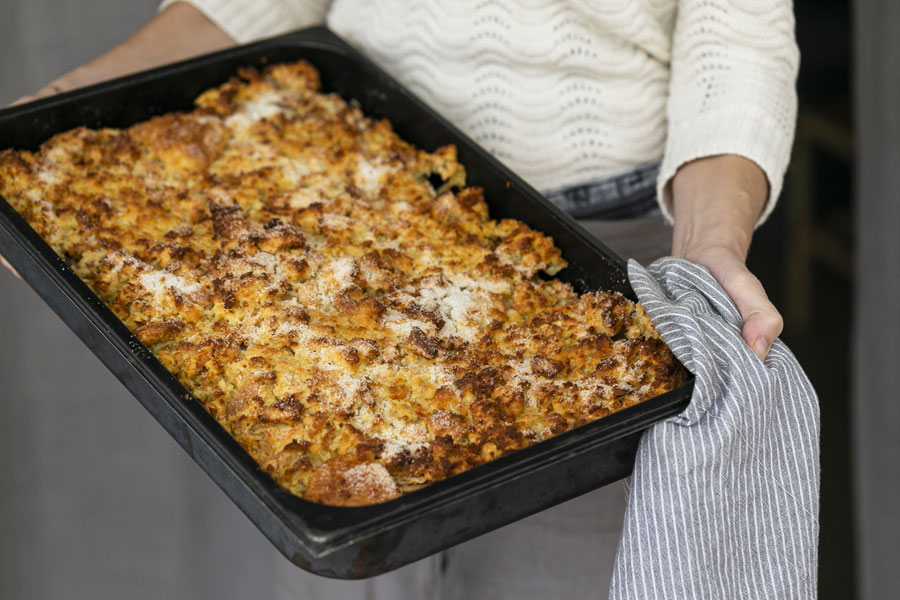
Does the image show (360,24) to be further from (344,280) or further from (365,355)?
(365,355)

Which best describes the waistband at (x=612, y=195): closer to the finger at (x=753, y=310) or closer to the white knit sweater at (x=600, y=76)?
the white knit sweater at (x=600, y=76)

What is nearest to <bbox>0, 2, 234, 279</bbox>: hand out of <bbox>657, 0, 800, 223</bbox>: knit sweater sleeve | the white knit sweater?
the white knit sweater

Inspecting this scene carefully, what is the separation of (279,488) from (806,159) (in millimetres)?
2703

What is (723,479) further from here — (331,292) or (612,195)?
(612,195)

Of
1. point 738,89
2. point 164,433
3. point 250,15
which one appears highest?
point 738,89

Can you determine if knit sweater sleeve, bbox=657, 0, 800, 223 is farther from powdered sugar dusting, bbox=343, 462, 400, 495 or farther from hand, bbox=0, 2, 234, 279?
hand, bbox=0, 2, 234, 279

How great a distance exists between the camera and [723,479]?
1043mm

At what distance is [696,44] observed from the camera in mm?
1474

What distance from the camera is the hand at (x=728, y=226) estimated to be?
1.14 m

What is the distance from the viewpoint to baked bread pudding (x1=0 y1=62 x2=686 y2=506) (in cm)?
108

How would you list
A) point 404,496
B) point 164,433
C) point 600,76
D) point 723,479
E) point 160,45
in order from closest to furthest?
point 404,496 → point 723,479 → point 600,76 → point 160,45 → point 164,433

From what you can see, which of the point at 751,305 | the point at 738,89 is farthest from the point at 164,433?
the point at 751,305

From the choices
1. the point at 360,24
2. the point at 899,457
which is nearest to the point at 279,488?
the point at 360,24

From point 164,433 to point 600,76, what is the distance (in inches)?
63.0
